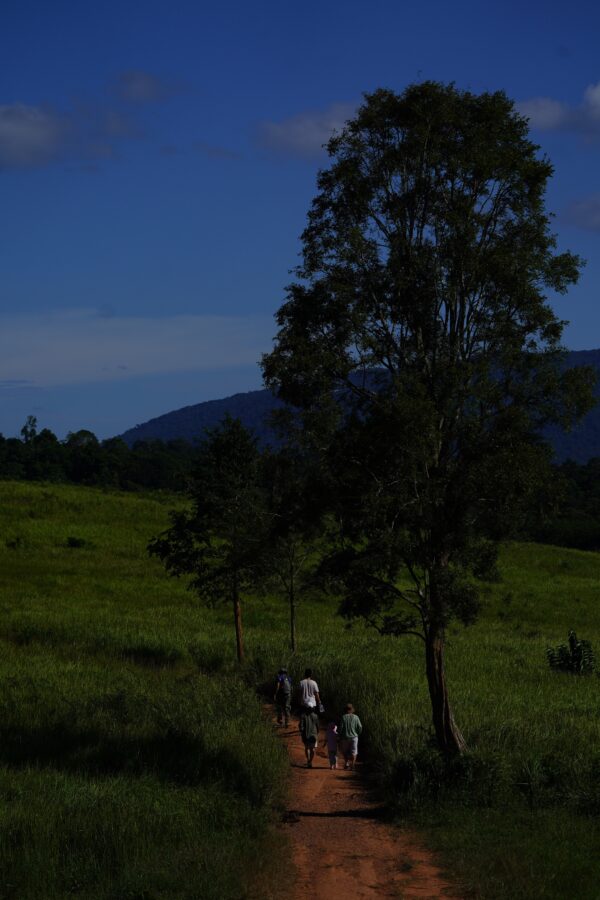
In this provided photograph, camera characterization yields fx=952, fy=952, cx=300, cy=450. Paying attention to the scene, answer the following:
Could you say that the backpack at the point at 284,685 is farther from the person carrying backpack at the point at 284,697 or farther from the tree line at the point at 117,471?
the tree line at the point at 117,471

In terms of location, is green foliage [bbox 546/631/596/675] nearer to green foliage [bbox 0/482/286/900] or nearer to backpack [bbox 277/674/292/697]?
green foliage [bbox 0/482/286/900]

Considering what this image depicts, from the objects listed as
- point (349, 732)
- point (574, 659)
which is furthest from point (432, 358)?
point (574, 659)

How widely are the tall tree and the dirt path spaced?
2670 millimetres

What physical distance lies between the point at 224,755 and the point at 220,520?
14.3m

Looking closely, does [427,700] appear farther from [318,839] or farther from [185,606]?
[185,606]

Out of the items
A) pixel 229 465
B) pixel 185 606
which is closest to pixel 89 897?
pixel 229 465

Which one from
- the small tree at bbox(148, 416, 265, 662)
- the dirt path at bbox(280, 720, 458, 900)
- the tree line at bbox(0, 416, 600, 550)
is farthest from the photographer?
the tree line at bbox(0, 416, 600, 550)

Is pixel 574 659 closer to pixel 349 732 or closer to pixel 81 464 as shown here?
pixel 349 732

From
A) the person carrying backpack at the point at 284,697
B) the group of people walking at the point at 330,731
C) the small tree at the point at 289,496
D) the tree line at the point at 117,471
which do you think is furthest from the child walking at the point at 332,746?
the tree line at the point at 117,471

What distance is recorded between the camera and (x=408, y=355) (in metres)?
19.6

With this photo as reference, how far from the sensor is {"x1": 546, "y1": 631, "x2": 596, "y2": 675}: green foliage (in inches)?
1446

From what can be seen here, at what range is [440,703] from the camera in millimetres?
19547

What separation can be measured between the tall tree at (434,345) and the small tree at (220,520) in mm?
13223

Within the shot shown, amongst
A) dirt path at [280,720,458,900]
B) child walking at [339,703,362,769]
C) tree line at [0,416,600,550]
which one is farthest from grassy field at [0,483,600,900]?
tree line at [0,416,600,550]
